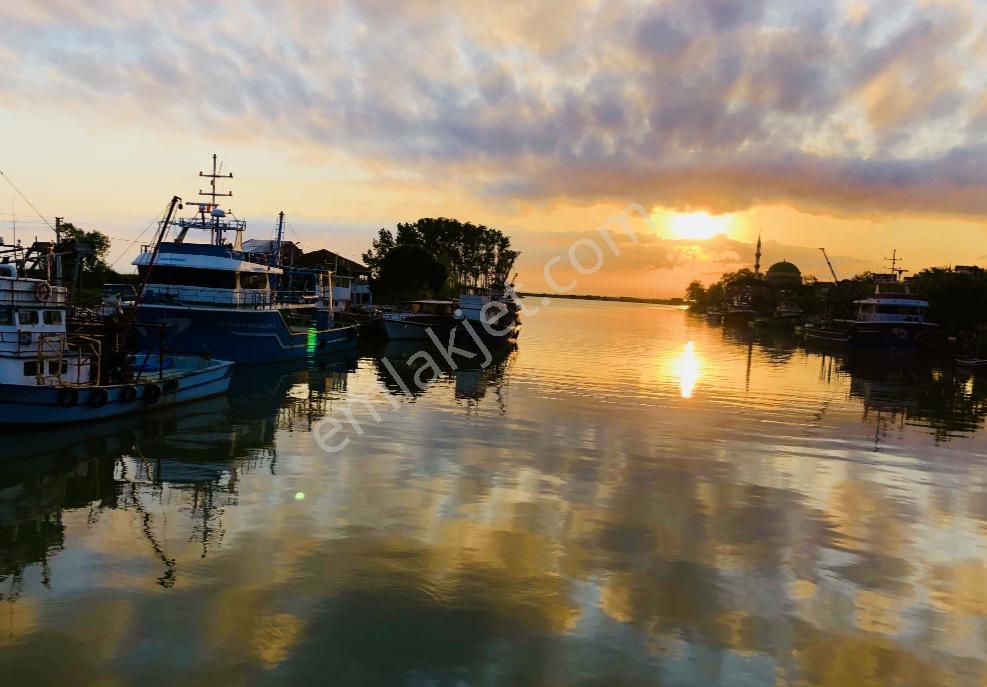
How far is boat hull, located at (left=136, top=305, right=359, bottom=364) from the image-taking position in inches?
1575

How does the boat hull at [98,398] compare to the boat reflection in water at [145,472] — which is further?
the boat hull at [98,398]

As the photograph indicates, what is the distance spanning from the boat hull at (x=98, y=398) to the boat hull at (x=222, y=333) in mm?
9799

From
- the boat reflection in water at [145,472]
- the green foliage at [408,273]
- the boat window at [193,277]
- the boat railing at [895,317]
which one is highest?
the green foliage at [408,273]

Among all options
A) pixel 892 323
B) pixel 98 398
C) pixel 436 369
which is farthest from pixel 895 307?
pixel 98 398

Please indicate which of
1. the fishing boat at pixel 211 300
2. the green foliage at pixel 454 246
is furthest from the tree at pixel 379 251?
the fishing boat at pixel 211 300

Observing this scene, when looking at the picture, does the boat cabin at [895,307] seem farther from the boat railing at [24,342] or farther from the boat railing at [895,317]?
the boat railing at [24,342]

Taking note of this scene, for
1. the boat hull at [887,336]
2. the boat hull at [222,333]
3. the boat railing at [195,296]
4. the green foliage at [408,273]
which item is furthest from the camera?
the green foliage at [408,273]

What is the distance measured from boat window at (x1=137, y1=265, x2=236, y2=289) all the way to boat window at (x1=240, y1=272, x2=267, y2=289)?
1100 mm

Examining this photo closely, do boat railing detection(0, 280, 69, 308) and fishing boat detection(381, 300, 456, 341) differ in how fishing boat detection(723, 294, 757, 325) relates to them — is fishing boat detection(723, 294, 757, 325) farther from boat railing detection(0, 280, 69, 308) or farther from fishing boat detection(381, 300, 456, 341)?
boat railing detection(0, 280, 69, 308)

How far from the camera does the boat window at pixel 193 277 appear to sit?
41.4 m

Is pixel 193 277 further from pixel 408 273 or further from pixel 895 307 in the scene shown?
pixel 895 307

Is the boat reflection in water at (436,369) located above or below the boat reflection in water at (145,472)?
above

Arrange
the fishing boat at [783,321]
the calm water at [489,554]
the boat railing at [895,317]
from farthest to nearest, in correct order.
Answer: the fishing boat at [783,321], the boat railing at [895,317], the calm water at [489,554]

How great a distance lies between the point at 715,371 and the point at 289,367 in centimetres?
3270
